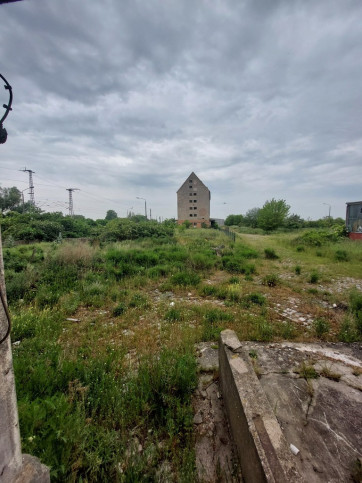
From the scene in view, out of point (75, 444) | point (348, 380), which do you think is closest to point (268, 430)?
point (75, 444)

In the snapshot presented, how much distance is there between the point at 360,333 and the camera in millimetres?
3861

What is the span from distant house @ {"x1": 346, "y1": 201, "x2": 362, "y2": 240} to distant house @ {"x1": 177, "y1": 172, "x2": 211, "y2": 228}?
2249cm

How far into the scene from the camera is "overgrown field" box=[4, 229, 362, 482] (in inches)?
66.5

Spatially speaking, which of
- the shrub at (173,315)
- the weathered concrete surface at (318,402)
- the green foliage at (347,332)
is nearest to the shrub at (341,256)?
the green foliage at (347,332)

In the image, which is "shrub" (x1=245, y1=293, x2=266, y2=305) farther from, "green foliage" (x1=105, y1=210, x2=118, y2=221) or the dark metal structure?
"green foliage" (x1=105, y1=210, x2=118, y2=221)

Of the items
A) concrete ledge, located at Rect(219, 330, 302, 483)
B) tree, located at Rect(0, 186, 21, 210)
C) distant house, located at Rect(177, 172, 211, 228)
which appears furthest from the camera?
tree, located at Rect(0, 186, 21, 210)

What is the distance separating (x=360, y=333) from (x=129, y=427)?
4.44 metres

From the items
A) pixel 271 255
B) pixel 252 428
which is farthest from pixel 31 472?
pixel 271 255

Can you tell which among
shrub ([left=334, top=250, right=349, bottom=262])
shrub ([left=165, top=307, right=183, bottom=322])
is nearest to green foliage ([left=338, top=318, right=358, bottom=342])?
shrub ([left=165, top=307, right=183, bottom=322])

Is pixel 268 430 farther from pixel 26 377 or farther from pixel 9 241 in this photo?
pixel 9 241

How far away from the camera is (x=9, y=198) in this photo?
43406 mm

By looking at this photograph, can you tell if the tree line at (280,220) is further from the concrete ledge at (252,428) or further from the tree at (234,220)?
the concrete ledge at (252,428)

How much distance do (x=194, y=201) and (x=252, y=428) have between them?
131ft

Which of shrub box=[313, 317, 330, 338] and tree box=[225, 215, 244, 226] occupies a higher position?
tree box=[225, 215, 244, 226]
